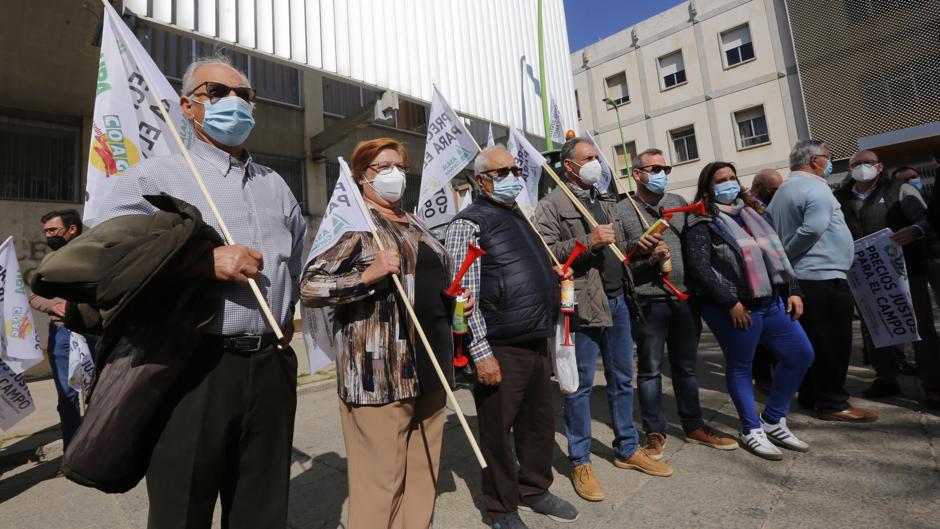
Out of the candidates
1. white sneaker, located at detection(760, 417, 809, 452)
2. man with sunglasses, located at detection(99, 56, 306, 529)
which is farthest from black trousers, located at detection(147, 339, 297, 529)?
white sneaker, located at detection(760, 417, 809, 452)

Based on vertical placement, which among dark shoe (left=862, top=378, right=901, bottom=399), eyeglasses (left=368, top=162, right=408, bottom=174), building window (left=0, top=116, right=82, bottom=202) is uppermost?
building window (left=0, top=116, right=82, bottom=202)

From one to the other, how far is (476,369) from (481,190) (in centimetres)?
110

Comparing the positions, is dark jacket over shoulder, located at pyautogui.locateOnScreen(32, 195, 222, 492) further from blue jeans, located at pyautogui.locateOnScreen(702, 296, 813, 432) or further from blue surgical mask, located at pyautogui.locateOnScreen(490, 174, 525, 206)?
blue jeans, located at pyautogui.locateOnScreen(702, 296, 813, 432)

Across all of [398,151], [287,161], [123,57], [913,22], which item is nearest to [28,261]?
[287,161]

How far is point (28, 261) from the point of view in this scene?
7703 millimetres

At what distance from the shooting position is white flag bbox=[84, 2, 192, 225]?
6.26 feet

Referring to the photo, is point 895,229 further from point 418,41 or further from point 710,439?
point 418,41

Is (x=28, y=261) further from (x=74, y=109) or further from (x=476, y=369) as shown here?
(x=476, y=369)

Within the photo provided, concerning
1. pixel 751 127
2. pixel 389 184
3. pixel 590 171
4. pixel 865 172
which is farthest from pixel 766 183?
pixel 751 127

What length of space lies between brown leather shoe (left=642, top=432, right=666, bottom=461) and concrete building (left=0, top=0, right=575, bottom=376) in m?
4.58

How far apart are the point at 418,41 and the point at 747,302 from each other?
6.90 meters

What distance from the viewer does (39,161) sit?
8.12 m

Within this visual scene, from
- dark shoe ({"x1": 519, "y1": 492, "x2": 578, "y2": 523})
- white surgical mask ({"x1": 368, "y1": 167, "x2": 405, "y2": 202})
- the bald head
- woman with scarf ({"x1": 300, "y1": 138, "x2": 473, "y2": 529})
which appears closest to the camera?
woman with scarf ({"x1": 300, "y1": 138, "x2": 473, "y2": 529})

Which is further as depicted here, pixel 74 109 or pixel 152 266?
pixel 74 109
